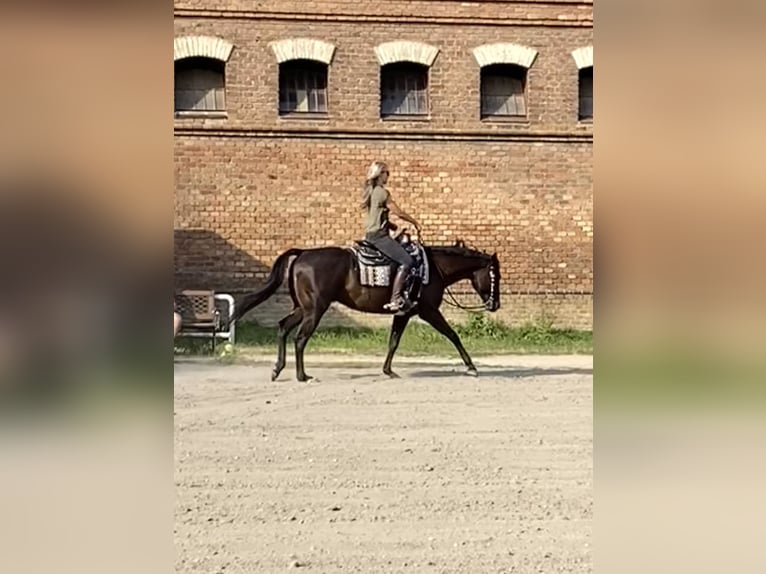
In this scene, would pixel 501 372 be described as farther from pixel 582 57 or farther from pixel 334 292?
pixel 582 57

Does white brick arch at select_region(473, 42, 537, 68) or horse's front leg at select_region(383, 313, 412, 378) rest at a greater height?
white brick arch at select_region(473, 42, 537, 68)

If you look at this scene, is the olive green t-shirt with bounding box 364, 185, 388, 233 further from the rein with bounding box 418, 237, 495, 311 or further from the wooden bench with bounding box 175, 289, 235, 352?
the wooden bench with bounding box 175, 289, 235, 352

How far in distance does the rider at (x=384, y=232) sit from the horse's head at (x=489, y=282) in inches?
20.3

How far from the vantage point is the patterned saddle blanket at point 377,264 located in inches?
210

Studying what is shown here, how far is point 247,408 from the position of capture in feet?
13.0

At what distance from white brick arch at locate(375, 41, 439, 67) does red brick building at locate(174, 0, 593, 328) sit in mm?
11

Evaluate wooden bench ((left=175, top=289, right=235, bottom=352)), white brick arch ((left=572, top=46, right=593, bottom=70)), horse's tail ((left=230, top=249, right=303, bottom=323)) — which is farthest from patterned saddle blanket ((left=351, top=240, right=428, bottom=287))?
white brick arch ((left=572, top=46, right=593, bottom=70))

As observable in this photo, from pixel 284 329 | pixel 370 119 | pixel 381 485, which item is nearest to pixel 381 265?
pixel 284 329

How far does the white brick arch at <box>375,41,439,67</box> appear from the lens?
23.2 ft

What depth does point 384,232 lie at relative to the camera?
527 centimetres

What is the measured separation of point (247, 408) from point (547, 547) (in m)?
2.00
